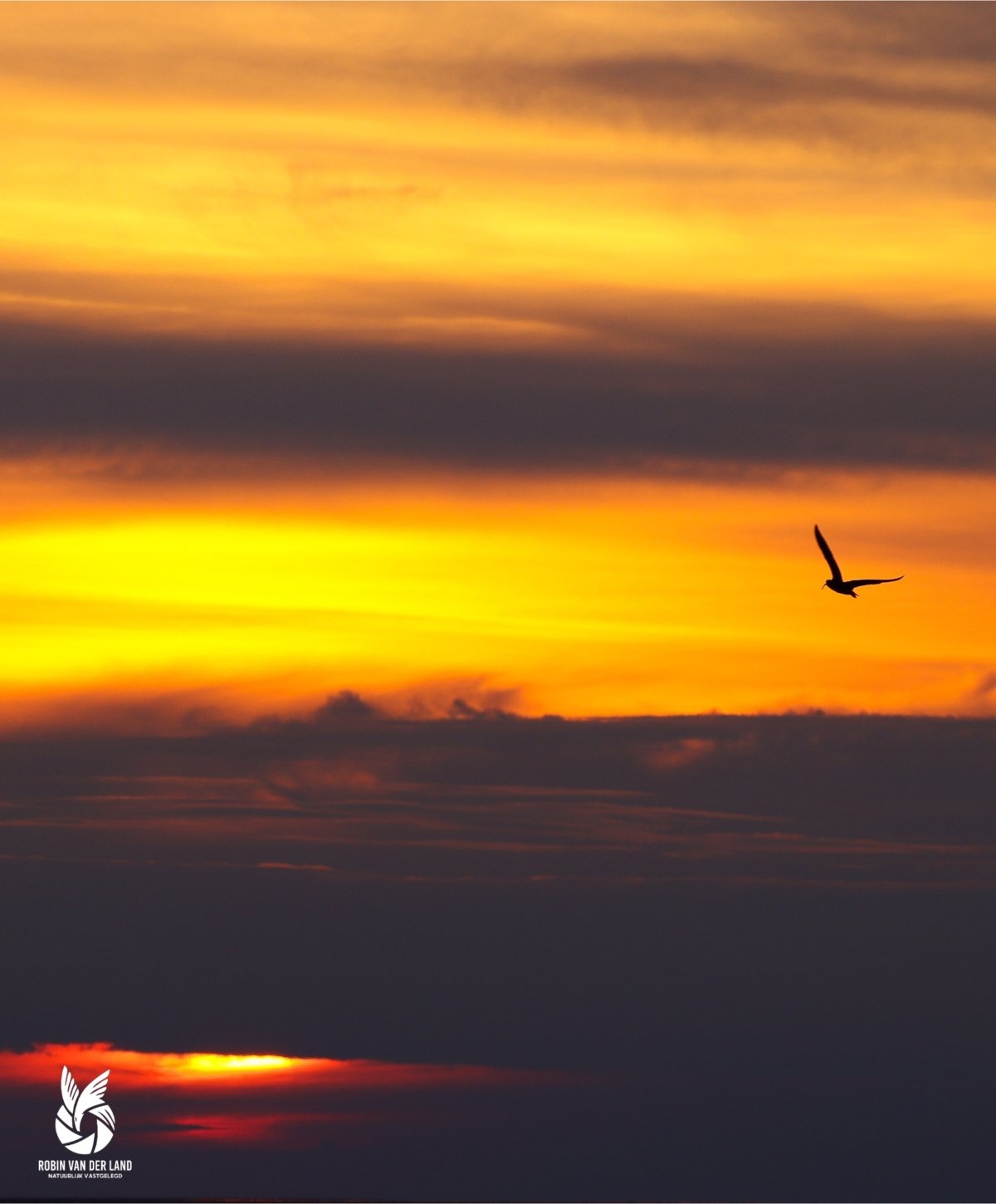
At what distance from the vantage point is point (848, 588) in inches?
3917

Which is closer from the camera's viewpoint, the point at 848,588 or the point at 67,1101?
the point at 848,588

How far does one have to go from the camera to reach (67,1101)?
13938cm

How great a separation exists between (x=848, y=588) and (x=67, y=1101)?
70.2m
